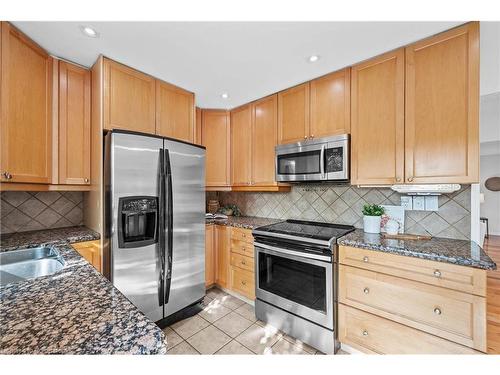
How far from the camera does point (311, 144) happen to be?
209 cm

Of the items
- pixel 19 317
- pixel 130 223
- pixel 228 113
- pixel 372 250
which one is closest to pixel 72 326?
pixel 19 317

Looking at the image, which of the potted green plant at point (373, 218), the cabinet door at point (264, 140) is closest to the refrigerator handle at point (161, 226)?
the cabinet door at point (264, 140)

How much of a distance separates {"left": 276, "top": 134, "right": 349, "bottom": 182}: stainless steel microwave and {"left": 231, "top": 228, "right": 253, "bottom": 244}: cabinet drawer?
2.26 feet

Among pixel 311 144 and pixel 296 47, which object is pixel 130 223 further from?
pixel 296 47

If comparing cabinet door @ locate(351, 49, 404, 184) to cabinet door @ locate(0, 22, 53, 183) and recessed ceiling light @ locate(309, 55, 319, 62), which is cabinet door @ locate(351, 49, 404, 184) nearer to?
recessed ceiling light @ locate(309, 55, 319, 62)

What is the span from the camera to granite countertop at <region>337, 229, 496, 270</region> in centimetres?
123

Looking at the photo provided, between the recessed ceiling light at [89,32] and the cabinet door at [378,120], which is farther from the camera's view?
the cabinet door at [378,120]

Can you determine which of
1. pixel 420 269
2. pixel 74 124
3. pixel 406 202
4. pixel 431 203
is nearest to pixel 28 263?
pixel 74 124

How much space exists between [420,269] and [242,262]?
1613 mm

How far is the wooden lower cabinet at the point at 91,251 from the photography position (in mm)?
1662

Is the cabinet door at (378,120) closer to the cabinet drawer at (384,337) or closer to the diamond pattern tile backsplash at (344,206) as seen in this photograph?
the diamond pattern tile backsplash at (344,206)

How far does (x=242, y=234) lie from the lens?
2404mm

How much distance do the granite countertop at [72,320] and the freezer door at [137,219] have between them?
0.69m
